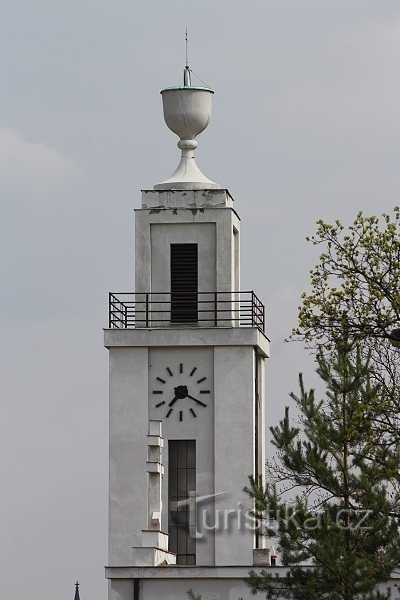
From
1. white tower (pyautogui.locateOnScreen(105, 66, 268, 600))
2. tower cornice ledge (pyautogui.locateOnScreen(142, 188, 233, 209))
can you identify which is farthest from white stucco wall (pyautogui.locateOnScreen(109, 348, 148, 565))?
tower cornice ledge (pyautogui.locateOnScreen(142, 188, 233, 209))

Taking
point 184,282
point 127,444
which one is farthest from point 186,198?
point 127,444

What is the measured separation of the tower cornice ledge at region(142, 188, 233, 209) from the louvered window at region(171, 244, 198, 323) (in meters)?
1.06

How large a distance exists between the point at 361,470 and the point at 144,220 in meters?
19.1

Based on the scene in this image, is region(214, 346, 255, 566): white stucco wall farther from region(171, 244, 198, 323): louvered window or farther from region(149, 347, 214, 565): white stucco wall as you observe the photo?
region(171, 244, 198, 323): louvered window

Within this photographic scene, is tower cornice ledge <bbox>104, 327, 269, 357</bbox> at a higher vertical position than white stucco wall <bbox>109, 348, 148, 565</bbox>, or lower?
higher

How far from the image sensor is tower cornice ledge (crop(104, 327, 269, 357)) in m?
68.1

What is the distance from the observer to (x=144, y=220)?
227ft

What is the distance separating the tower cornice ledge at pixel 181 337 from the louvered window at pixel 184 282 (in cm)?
95

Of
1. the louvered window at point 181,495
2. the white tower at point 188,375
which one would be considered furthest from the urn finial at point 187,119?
the louvered window at point 181,495

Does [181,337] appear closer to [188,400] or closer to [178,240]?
[188,400]

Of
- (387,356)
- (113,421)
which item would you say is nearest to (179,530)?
(113,421)

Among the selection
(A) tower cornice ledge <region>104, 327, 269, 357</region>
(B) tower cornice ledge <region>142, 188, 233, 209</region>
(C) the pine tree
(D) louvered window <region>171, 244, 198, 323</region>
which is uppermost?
(B) tower cornice ledge <region>142, 188, 233, 209</region>

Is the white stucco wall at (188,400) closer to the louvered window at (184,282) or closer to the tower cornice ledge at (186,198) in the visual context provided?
the louvered window at (184,282)

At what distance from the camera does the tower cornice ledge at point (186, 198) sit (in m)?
69.2
